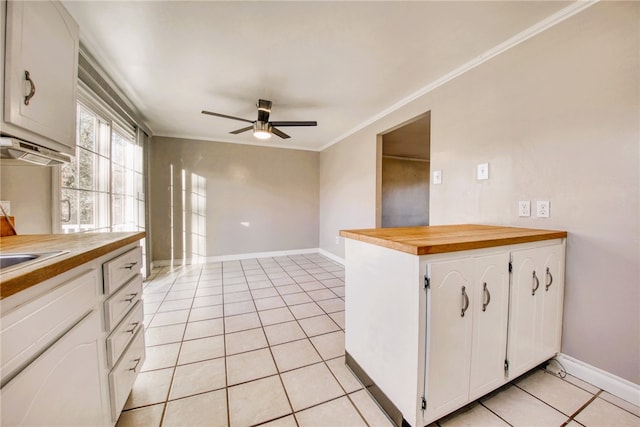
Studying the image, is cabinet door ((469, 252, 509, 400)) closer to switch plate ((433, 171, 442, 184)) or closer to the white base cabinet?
the white base cabinet

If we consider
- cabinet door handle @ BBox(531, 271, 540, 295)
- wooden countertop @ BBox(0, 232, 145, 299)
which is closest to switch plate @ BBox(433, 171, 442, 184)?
cabinet door handle @ BBox(531, 271, 540, 295)

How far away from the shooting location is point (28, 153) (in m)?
1.17

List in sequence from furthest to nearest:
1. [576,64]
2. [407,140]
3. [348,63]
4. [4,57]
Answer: [407,140], [348,63], [576,64], [4,57]

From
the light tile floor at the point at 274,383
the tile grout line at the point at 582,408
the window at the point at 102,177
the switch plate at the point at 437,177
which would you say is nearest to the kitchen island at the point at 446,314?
the light tile floor at the point at 274,383

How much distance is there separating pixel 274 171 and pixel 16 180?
12.4 feet

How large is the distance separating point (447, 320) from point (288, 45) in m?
2.22

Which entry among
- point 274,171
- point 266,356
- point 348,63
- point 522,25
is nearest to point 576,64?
point 522,25

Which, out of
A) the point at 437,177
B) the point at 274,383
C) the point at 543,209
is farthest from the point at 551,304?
the point at 274,383

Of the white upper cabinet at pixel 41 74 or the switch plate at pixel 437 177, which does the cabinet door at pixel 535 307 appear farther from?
the white upper cabinet at pixel 41 74

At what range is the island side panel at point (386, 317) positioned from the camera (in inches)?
42.8

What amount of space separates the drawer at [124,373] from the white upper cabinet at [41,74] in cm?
116

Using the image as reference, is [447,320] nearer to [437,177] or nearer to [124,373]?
[124,373]

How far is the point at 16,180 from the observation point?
1381mm

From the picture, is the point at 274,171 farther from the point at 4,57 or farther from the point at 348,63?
the point at 4,57
